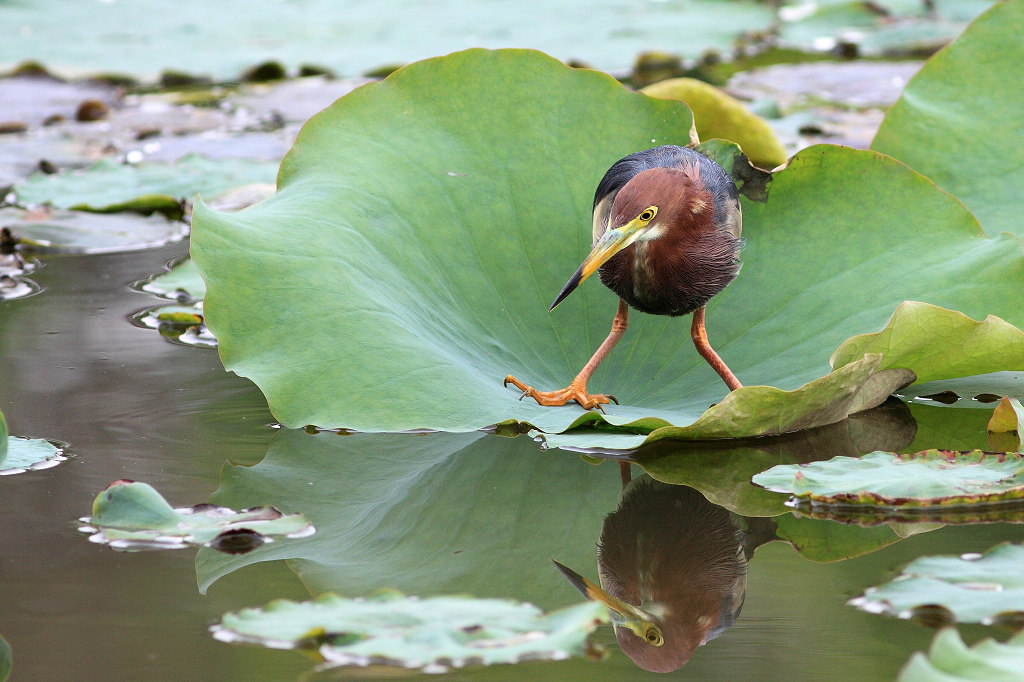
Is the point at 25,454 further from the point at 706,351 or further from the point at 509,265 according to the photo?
the point at 706,351

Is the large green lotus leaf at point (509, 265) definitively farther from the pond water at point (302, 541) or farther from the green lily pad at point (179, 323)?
the green lily pad at point (179, 323)

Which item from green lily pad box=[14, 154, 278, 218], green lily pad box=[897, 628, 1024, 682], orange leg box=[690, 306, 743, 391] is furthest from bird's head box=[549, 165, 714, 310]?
green lily pad box=[14, 154, 278, 218]

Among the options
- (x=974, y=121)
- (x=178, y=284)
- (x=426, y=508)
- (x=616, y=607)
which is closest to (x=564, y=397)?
(x=426, y=508)

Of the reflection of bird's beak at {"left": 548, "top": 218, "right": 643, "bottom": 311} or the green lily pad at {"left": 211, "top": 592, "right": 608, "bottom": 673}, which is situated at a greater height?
the reflection of bird's beak at {"left": 548, "top": 218, "right": 643, "bottom": 311}

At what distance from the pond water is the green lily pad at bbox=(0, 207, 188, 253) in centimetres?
111

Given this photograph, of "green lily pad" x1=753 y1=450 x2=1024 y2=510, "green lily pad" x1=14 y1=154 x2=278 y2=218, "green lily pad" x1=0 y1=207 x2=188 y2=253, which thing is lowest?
"green lily pad" x1=0 y1=207 x2=188 y2=253

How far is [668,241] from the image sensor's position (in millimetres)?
2178

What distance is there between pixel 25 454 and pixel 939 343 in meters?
1.71

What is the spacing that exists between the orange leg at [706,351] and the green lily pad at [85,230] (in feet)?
7.06

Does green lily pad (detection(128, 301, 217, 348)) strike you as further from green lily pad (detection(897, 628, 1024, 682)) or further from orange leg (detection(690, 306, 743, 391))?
green lily pad (detection(897, 628, 1024, 682))

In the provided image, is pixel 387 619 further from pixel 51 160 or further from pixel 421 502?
pixel 51 160

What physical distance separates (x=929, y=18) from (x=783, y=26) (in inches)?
40.2

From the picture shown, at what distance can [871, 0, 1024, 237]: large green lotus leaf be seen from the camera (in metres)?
2.75

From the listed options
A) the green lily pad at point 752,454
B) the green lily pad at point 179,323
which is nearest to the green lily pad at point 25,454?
the green lily pad at point 179,323
